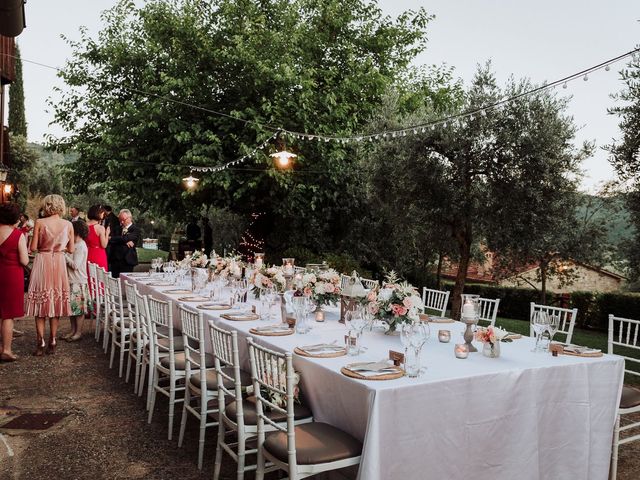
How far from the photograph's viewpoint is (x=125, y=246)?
9.27 m

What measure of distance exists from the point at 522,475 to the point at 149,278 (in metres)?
6.09

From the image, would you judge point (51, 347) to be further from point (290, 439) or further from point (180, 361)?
point (290, 439)

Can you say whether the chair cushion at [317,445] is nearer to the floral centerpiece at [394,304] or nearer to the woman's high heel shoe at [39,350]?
the floral centerpiece at [394,304]

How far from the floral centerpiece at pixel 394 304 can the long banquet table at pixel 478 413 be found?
0.26 m

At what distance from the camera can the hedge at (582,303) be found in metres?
14.2

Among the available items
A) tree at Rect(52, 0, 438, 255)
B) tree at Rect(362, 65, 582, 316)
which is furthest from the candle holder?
tree at Rect(52, 0, 438, 255)

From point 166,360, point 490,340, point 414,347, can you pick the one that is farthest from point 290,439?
point 166,360

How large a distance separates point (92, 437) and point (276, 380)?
2.32 meters

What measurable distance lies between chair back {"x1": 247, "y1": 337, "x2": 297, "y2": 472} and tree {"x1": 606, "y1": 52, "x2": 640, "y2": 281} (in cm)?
647

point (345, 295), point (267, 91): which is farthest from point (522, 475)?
point (267, 91)

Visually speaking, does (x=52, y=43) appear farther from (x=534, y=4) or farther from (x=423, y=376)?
(x=423, y=376)

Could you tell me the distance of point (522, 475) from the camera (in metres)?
2.96

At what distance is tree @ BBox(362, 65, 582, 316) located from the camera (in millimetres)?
8547

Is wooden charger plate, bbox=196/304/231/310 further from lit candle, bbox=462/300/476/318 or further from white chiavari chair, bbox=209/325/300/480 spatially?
lit candle, bbox=462/300/476/318
